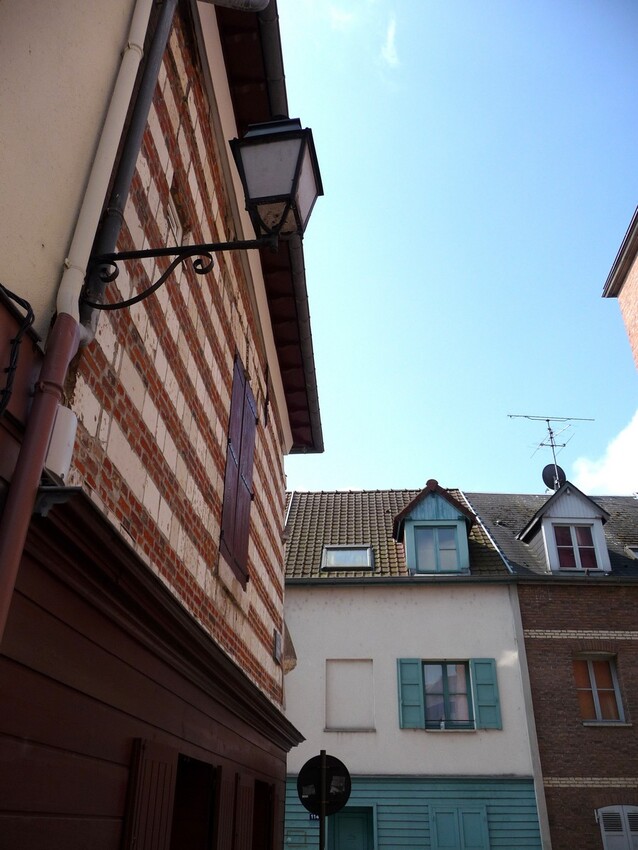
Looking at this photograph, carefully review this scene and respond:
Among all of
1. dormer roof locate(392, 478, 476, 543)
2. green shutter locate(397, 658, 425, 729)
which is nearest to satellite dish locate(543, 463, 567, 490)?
dormer roof locate(392, 478, 476, 543)

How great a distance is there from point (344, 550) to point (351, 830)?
5916 millimetres

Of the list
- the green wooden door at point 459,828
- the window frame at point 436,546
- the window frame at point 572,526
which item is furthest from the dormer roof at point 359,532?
the green wooden door at point 459,828

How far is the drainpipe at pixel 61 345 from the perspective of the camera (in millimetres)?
2211

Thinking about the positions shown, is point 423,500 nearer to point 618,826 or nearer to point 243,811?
point 618,826

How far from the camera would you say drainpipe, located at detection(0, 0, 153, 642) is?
2.21 m

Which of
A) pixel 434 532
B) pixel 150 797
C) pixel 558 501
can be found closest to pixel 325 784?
pixel 150 797

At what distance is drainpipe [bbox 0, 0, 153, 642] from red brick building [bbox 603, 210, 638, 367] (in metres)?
14.1

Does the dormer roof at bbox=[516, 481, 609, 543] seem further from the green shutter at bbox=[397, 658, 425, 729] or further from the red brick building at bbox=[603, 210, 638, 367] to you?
the green shutter at bbox=[397, 658, 425, 729]

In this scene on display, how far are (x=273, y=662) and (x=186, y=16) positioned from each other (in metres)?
6.16

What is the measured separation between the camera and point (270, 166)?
3678 mm

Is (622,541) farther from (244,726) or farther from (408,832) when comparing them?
(244,726)

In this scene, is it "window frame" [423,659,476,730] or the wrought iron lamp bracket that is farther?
"window frame" [423,659,476,730]

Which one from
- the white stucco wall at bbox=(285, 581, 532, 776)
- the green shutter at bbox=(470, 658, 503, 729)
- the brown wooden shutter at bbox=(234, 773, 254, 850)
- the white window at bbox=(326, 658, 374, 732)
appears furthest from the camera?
the white window at bbox=(326, 658, 374, 732)

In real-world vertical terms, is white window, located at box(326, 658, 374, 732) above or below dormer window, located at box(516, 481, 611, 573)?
below
